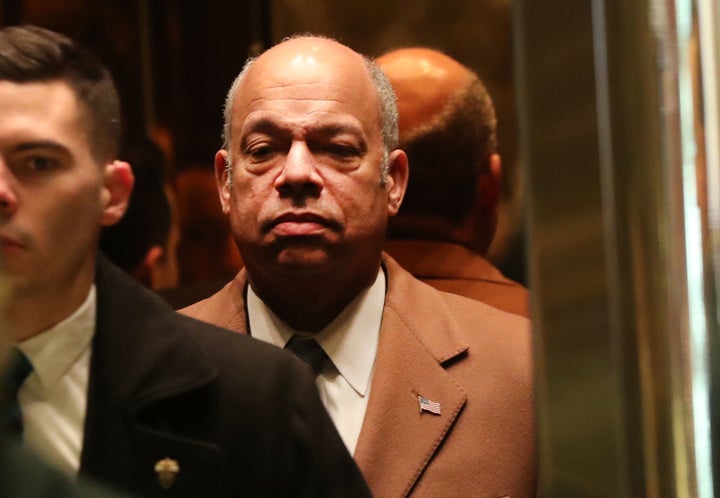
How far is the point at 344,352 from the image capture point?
1.01 meters

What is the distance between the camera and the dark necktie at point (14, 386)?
0.78 m

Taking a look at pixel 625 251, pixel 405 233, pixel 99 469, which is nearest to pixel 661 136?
pixel 625 251

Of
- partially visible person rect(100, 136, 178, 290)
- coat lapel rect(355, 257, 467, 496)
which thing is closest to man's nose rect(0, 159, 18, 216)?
partially visible person rect(100, 136, 178, 290)

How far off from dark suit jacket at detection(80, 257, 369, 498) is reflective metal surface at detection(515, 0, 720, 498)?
188 millimetres

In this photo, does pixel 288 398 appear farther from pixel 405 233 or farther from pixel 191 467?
pixel 405 233

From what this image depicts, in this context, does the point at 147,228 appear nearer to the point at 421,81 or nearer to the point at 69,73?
the point at 69,73

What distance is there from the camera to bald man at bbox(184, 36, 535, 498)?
3.20 ft

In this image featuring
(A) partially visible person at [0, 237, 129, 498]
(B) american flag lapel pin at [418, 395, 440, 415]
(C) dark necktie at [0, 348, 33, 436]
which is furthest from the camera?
(B) american flag lapel pin at [418, 395, 440, 415]

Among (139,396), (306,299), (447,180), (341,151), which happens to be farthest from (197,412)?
(447,180)

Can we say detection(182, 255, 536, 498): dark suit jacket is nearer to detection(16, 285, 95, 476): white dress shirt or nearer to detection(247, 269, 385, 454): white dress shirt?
detection(247, 269, 385, 454): white dress shirt

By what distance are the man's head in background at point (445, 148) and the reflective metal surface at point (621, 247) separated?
0.19 m

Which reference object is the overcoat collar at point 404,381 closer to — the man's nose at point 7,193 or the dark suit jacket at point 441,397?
the dark suit jacket at point 441,397

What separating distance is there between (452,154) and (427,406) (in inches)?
10.1

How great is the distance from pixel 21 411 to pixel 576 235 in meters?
0.43
